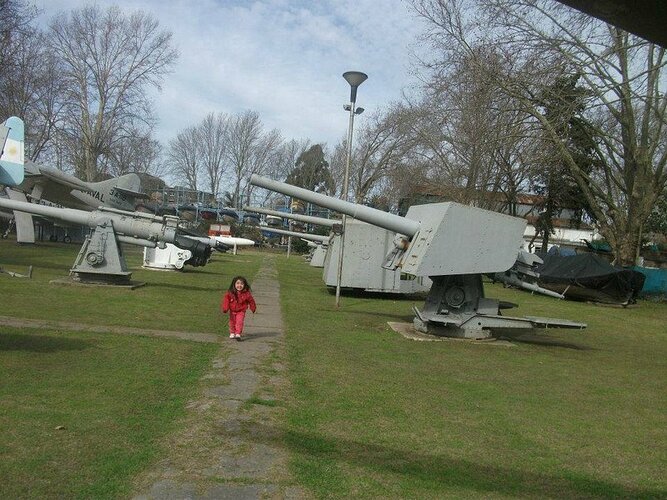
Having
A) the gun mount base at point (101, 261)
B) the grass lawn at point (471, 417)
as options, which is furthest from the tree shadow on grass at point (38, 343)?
the gun mount base at point (101, 261)

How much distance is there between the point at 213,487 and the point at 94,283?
535 inches

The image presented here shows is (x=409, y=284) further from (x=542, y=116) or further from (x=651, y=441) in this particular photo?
(x=651, y=441)

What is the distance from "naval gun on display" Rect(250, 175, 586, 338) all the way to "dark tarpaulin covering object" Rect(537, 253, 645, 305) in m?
14.4

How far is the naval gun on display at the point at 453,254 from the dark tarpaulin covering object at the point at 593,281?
1439 cm

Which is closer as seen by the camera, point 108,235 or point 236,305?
point 236,305

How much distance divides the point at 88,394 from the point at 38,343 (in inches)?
105

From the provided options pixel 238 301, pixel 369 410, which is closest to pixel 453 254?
pixel 238 301

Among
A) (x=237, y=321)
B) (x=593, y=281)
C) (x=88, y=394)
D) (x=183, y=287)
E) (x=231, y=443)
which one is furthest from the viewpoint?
(x=593, y=281)

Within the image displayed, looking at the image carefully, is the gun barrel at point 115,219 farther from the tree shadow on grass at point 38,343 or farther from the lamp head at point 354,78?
the tree shadow on grass at point 38,343

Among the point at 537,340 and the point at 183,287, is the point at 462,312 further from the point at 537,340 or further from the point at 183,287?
the point at 183,287

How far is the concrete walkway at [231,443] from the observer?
3.98m

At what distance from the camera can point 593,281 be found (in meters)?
24.7

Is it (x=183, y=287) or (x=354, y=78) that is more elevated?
(x=354, y=78)

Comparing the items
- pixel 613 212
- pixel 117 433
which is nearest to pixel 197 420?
pixel 117 433
